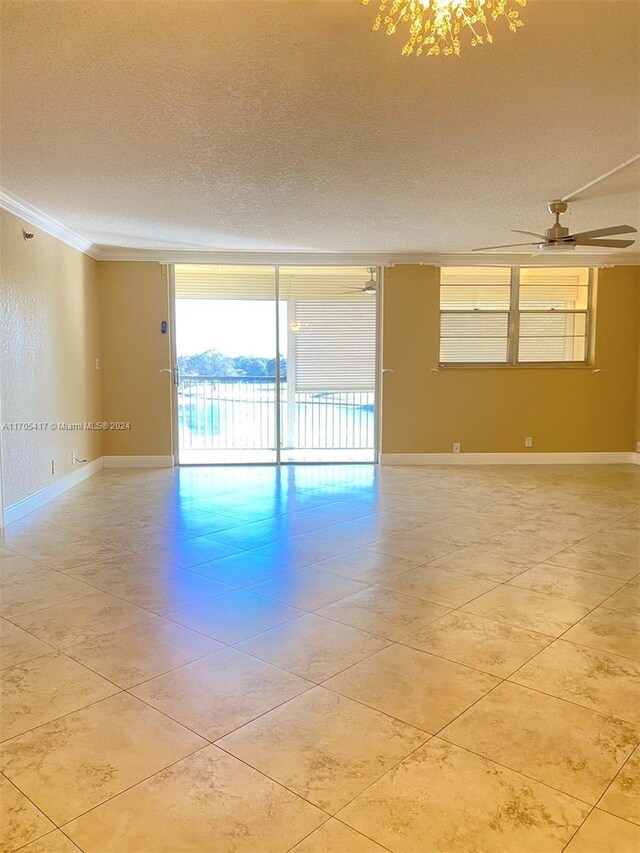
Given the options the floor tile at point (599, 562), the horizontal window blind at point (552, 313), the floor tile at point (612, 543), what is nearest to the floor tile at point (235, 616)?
the floor tile at point (599, 562)

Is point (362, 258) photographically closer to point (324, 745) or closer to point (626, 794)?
point (324, 745)

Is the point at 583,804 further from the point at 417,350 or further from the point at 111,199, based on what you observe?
the point at 417,350

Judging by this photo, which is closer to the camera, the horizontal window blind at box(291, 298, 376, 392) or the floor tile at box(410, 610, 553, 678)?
the floor tile at box(410, 610, 553, 678)

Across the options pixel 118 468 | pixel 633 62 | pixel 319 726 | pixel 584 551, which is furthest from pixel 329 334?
pixel 319 726

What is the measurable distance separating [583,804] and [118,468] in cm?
611

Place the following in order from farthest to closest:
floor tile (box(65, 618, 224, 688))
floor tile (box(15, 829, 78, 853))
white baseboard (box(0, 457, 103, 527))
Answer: white baseboard (box(0, 457, 103, 527)) < floor tile (box(65, 618, 224, 688)) < floor tile (box(15, 829, 78, 853))

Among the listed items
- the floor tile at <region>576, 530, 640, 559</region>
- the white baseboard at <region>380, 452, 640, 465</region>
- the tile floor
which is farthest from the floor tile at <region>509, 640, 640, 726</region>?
the white baseboard at <region>380, 452, 640, 465</region>

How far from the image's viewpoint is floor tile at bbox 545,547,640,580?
355 centimetres

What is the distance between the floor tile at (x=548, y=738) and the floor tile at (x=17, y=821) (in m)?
1.21

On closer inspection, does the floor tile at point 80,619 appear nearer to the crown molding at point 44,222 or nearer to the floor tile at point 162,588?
the floor tile at point 162,588

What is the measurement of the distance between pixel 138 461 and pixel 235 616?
4.48m

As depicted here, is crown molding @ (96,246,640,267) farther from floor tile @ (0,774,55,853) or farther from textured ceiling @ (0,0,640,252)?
floor tile @ (0,774,55,853)

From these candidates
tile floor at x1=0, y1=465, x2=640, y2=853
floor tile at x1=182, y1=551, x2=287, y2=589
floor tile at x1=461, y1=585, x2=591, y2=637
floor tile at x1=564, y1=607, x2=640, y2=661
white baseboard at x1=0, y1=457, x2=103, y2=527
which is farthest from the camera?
white baseboard at x1=0, y1=457, x2=103, y2=527

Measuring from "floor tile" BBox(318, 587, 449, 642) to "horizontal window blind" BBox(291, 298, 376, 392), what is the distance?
4.41 m
